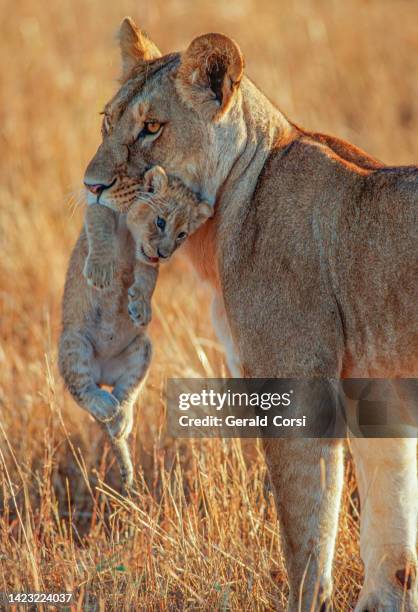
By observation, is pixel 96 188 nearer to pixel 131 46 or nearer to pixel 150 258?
pixel 150 258

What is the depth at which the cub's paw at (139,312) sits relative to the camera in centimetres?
→ 352

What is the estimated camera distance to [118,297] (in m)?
3.73

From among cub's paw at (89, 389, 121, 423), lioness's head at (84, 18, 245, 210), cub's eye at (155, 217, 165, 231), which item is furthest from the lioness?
cub's paw at (89, 389, 121, 423)

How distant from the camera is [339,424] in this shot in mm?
3305

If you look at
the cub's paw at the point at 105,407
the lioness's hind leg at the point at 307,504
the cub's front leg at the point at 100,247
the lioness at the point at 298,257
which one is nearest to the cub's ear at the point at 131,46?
the lioness at the point at 298,257

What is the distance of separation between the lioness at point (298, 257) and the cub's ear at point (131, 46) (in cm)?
15

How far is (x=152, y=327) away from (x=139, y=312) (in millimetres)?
2599

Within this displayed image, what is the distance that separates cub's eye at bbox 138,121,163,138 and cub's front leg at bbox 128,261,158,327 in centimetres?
43

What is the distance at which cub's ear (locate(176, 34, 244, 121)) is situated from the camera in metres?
3.38

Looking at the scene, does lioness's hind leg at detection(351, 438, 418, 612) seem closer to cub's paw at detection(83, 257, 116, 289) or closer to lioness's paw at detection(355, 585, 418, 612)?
lioness's paw at detection(355, 585, 418, 612)

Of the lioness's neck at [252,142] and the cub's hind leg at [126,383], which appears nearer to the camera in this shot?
the lioness's neck at [252,142]

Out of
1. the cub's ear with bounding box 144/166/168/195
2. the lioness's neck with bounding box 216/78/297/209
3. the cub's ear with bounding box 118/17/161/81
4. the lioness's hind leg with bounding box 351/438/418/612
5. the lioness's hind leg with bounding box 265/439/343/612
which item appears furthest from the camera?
the cub's ear with bounding box 118/17/161/81

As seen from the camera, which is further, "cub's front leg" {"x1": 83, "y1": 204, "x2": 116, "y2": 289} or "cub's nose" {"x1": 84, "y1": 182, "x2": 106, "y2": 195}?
"cub's front leg" {"x1": 83, "y1": 204, "x2": 116, "y2": 289}

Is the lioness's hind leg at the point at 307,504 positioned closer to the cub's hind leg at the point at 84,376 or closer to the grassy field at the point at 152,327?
the grassy field at the point at 152,327
